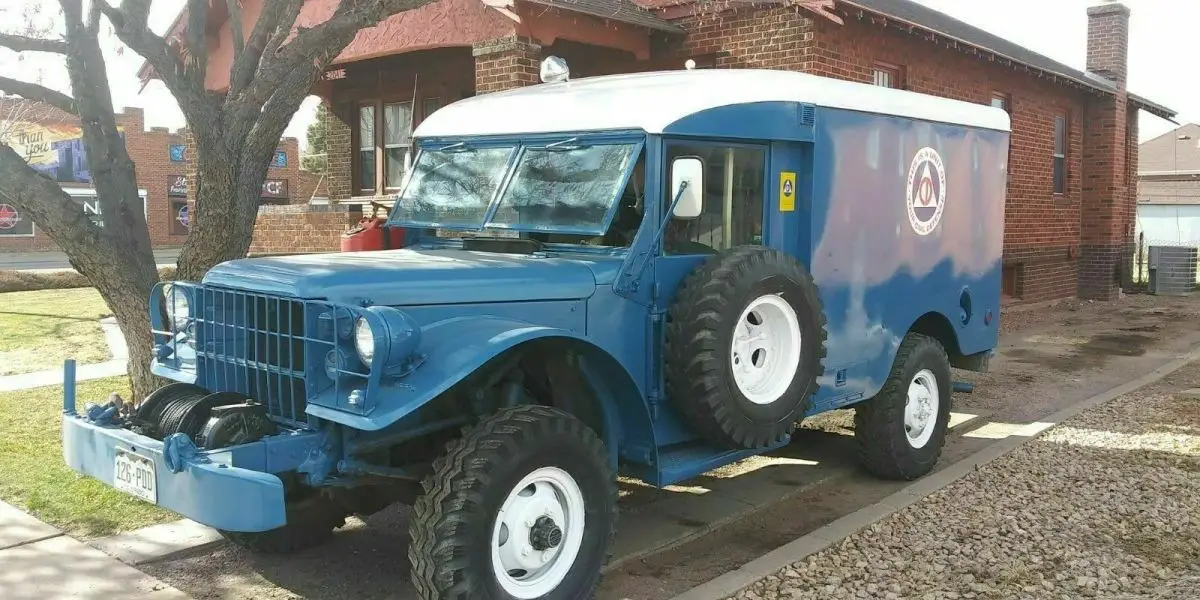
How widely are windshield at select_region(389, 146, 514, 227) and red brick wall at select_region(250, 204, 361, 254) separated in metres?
8.84

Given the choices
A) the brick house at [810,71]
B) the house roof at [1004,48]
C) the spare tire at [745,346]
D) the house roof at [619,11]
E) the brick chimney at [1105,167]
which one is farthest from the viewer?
the brick chimney at [1105,167]

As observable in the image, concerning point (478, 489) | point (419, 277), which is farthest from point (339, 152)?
point (478, 489)

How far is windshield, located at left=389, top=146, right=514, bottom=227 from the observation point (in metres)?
5.03

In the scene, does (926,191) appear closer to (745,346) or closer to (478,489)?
(745,346)

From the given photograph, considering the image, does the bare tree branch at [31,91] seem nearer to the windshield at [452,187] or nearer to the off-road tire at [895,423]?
the windshield at [452,187]

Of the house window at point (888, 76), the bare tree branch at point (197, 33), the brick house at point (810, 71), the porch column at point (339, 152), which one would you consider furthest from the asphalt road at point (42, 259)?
the bare tree branch at point (197, 33)

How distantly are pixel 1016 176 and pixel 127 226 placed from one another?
1280 centimetres

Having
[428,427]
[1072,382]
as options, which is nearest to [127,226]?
[428,427]

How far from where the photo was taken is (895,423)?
598 cm

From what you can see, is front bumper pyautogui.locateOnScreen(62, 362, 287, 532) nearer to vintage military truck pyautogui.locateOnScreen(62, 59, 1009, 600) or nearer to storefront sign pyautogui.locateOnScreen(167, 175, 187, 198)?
vintage military truck pyautogui.locateOnScreen(62, 59, 1009, 600)

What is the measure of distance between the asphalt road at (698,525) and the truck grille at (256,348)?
968 millimetres

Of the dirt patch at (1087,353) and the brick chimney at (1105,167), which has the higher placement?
the brick chimney at (1105,167)

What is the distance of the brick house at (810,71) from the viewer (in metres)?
10.1

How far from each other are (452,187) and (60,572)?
2.56 m
